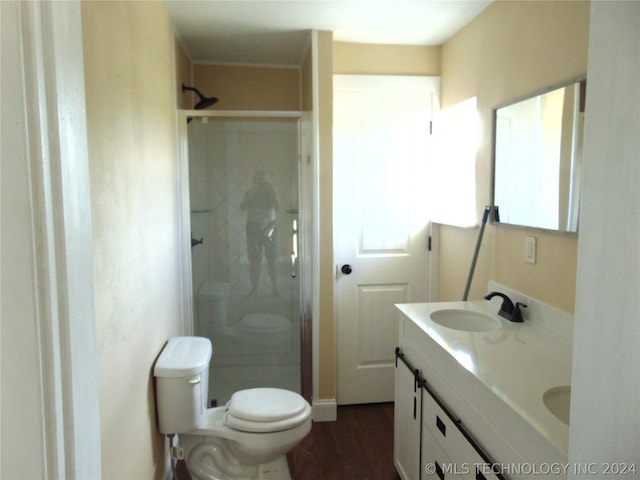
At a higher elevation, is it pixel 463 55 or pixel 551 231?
pixel 463 55

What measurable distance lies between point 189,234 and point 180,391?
108 centimetres

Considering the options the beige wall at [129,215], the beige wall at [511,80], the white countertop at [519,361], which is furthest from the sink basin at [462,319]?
the beige wall at [129,215]

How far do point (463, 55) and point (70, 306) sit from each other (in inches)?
98.6

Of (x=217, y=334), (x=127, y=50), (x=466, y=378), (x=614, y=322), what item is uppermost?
(x=127, y=50)

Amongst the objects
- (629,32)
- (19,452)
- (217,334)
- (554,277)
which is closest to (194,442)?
(217,334)

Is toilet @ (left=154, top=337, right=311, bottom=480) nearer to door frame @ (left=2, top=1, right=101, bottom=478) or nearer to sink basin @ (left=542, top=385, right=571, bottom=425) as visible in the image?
sink basin @ (left=542, top=385, right=571, bottom=425)

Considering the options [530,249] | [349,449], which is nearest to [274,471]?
[349,449]

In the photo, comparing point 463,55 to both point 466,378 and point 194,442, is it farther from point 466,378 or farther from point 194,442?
point 194,442

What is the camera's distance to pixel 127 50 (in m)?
1.58

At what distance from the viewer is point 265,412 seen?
1971 millimetres

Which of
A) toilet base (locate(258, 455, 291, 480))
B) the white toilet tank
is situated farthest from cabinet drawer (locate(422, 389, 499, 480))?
the white toilet tank

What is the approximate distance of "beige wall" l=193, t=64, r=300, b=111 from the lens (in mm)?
3219

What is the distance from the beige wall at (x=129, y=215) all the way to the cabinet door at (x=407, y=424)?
1.12 metres

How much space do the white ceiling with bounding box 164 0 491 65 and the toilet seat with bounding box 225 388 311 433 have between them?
1966mm
